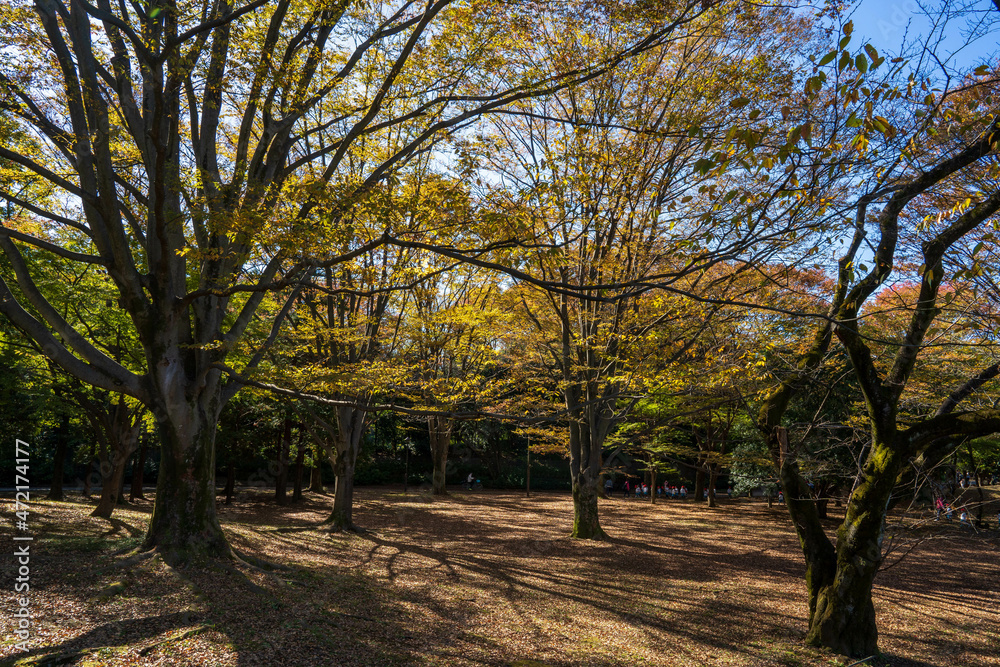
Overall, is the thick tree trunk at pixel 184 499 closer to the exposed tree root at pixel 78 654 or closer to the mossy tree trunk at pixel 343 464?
the exposed tree root at pixel 78 654

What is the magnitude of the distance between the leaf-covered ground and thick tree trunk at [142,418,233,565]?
493 mm

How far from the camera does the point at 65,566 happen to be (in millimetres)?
7105

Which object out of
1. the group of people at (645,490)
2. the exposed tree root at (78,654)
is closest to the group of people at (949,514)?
the exposed tree root at (78,654)

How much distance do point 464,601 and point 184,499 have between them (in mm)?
4165

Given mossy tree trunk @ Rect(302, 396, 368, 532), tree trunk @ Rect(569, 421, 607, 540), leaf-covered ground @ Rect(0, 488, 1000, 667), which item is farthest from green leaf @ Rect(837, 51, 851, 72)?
mossy tree trunk @ Rect(302, 396, 368, 532)

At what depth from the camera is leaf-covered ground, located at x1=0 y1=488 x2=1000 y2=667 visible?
5543 mm

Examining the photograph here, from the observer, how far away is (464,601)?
28.8ft

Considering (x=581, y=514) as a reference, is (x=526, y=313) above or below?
above

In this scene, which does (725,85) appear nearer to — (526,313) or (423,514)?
(526,313)

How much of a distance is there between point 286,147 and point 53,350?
3.87 metres

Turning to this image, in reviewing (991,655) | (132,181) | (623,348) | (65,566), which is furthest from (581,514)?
(132,181)

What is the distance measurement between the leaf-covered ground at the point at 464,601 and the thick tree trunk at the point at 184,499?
1.62ft

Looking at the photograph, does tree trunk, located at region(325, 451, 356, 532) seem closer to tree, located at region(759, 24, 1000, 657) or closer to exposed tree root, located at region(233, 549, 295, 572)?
exposed tree root, located at region(233, 549, 295, 572)

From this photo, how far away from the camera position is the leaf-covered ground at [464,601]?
18.2 feet
